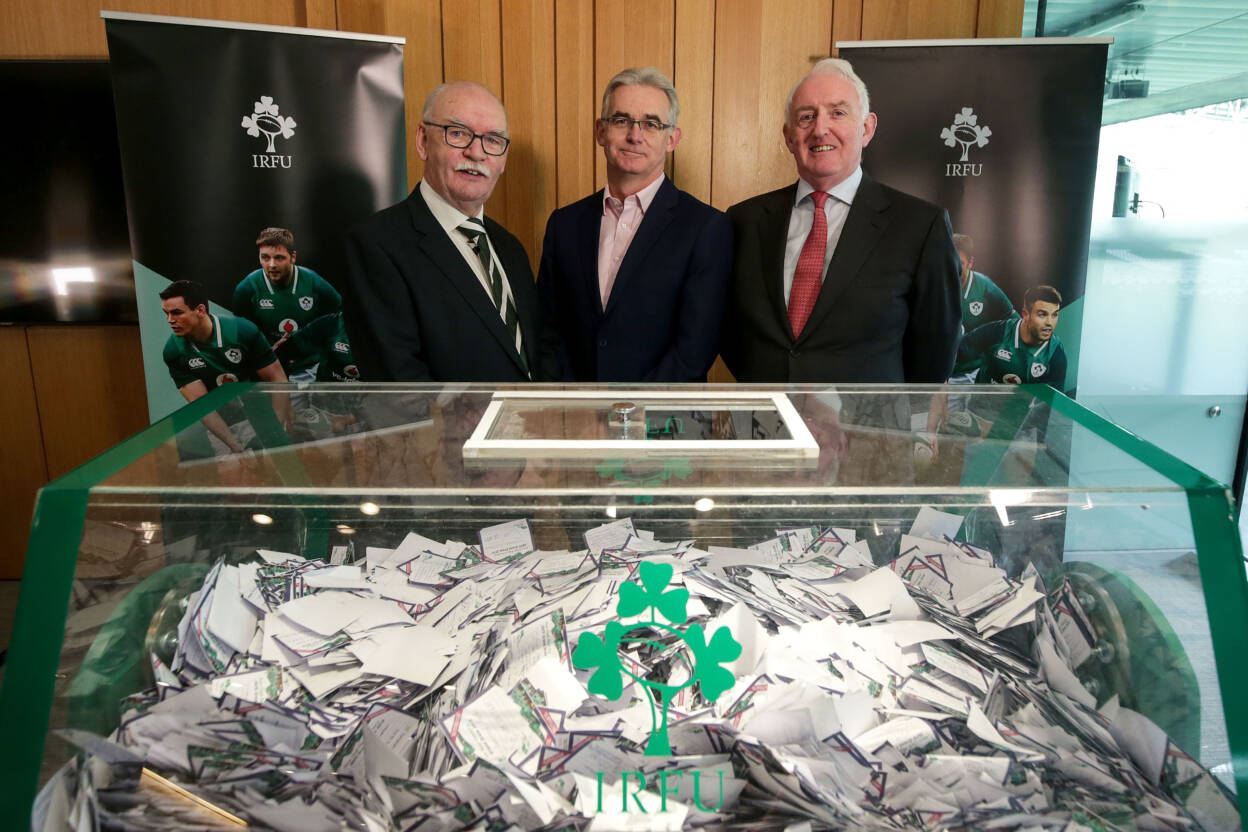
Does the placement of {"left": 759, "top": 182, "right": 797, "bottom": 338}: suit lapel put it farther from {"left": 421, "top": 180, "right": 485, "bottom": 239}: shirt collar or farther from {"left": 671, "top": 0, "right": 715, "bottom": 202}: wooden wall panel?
{"left": 671, "top": 0, "right": 715, "bottom": 202}: wooden wall panel

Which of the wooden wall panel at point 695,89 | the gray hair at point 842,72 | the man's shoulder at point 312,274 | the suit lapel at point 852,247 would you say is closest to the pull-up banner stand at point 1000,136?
the wooden wall panel at point 695,89

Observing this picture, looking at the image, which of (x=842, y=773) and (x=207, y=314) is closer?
(x=842, y=773)

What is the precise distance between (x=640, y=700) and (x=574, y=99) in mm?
2908

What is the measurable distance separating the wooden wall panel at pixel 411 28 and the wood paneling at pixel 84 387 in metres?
1.61

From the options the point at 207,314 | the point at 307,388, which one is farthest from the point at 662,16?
the point at 307,388

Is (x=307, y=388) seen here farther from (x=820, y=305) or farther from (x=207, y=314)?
(x=207, y=314)

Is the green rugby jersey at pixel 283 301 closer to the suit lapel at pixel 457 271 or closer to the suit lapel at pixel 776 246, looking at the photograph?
the suit lapel at pixel 457 271

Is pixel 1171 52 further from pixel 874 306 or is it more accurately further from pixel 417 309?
pixel 417 309

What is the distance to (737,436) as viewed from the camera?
1.18 metres

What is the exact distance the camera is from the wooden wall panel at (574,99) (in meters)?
3.36

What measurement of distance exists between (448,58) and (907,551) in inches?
115

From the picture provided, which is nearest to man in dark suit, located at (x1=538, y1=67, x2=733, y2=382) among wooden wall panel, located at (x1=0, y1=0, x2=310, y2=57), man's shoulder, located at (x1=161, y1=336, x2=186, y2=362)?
man's shoulder, located at (x1=161, y1=336, x2=186, y2=362)

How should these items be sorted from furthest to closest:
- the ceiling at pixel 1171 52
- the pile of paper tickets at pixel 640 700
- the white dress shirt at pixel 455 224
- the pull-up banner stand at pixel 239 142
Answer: the ceiling at pixel 1171 52
the pull-up banner stand at pixel 239 142
the white dress shirt at pixel 455 224
the pile of paper tickets at pixel 640 700

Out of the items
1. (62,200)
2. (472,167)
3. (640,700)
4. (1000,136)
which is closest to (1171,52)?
(1000,136)
